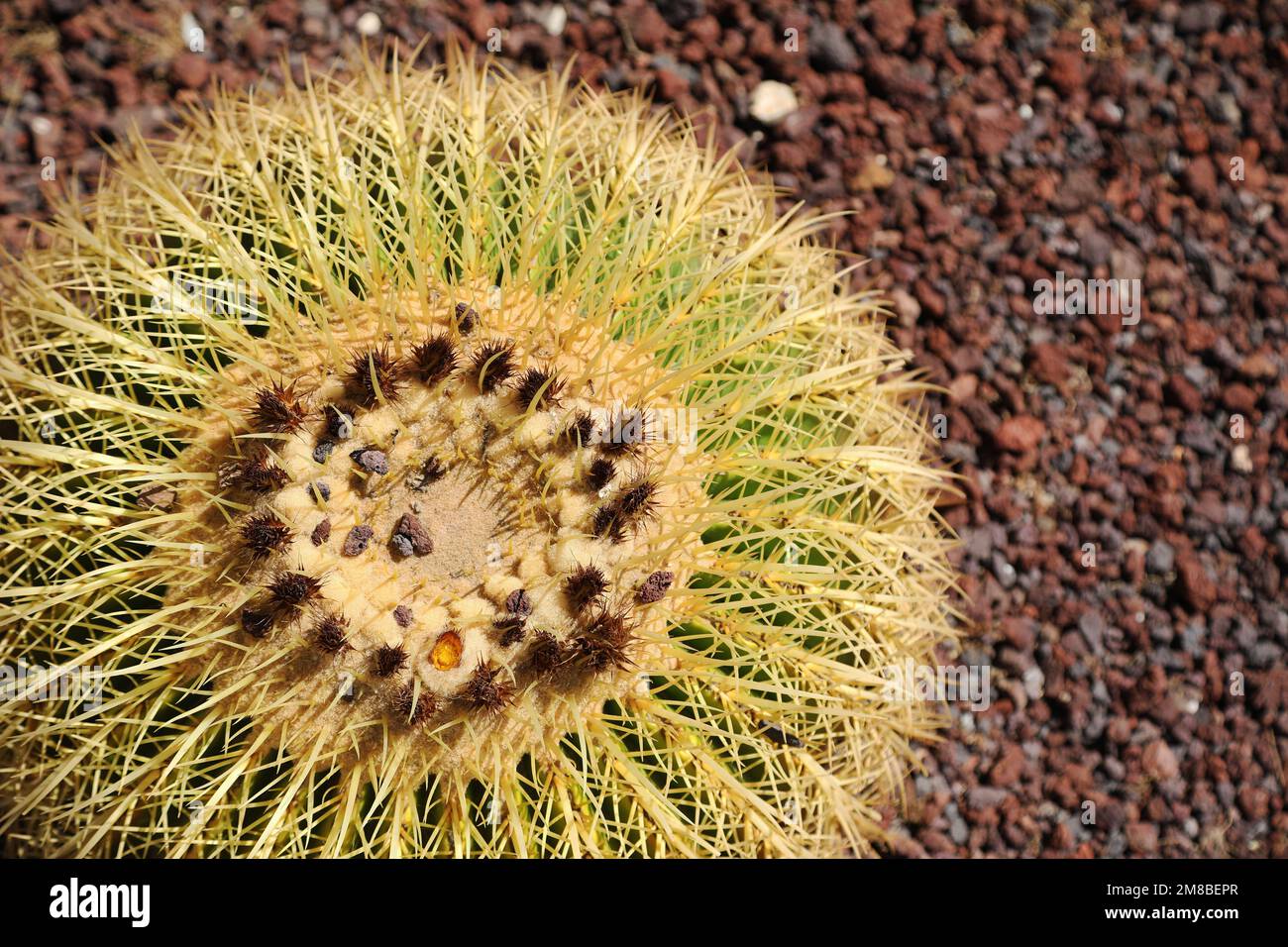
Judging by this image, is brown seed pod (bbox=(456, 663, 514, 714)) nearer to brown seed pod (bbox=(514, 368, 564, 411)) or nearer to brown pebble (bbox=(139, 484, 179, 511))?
brown seed pod (bbox=(514, 368, 564, 411))

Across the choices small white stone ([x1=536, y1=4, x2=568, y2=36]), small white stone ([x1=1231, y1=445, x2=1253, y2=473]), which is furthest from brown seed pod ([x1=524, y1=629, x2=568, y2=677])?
small white stone ([x1=1231, y1=445, x2=1253, y2=473])

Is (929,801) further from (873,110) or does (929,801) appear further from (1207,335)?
(873,110)

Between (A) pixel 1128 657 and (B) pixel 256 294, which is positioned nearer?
(B) pixel 256 294

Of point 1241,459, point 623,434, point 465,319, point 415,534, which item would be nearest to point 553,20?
point 465,319

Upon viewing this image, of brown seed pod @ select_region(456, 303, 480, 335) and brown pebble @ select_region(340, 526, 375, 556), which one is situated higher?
brown seed pod @ select_region(456, 303, 480, 335)

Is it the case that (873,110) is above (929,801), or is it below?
above
